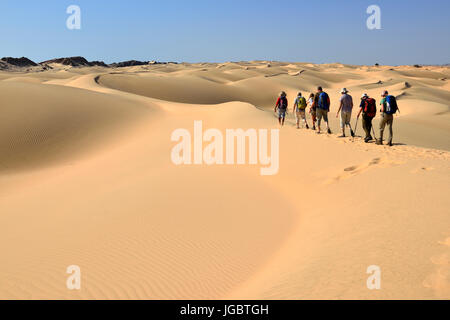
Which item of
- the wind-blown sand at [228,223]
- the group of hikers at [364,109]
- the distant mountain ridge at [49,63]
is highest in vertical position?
the distant mountain ridge at [49,63]

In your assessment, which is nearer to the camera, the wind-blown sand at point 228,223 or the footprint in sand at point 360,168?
the wind-blown sand at point 228,223

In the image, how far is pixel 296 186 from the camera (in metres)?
8.38

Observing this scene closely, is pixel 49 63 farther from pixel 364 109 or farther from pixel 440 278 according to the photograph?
pixel 440 278

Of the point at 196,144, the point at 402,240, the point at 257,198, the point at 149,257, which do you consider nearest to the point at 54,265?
the point at 149,257

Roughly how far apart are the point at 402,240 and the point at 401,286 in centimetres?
116

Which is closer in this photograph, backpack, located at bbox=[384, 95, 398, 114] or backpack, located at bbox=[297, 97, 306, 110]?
backpack, located at bbox=[384, 95, 398, 114]

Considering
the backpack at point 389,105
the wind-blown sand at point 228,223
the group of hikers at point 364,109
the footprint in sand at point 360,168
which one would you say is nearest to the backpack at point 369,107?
the group of hikers at point 364,109

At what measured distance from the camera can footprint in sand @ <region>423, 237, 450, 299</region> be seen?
11.1 feet

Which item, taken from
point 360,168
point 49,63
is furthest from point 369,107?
point 49,63

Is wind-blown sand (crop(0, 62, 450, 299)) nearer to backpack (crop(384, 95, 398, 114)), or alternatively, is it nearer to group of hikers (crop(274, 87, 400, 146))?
group of hikers (crop(274, 87, 400, 146))

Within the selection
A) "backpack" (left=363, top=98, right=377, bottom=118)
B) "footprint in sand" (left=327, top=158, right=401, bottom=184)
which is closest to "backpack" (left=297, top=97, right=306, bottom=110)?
"backpack" (left=363, top=98, right=377, bottom=118)

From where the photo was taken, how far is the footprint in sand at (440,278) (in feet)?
11.1

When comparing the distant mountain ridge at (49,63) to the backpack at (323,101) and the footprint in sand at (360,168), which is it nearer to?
the backpack at (323,101)

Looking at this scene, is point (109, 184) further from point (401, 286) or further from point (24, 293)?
point (401, 286)
